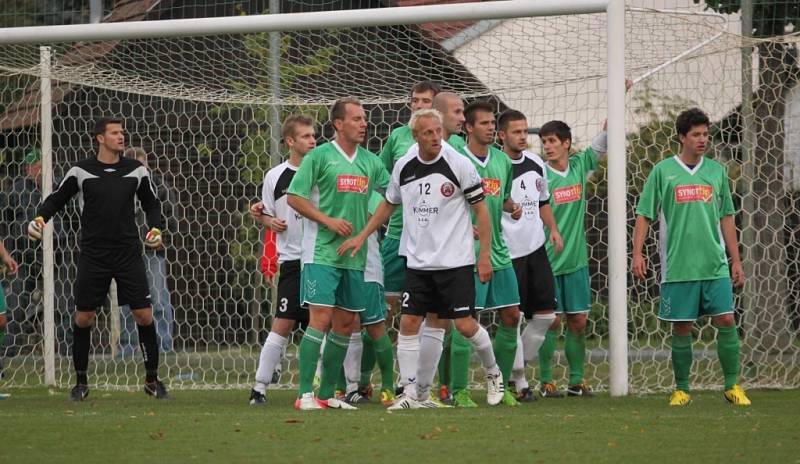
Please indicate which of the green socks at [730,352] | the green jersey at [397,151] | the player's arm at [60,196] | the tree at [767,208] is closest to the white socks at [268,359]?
the green jersey at [397,151]

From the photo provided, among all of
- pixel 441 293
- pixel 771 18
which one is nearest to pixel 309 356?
pixel 441 293

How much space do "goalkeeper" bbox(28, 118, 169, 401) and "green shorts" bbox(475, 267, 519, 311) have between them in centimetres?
224

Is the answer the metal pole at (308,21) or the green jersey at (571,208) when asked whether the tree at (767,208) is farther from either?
the metal pole at (308,21)

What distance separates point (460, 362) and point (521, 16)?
2.53 m

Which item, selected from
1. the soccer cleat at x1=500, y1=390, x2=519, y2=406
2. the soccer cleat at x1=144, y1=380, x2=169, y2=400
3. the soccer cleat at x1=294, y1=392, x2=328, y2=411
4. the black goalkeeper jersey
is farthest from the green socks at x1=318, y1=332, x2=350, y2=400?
the black goalkeeper jersey

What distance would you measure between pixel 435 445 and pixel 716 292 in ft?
9.51

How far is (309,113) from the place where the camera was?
12289mm

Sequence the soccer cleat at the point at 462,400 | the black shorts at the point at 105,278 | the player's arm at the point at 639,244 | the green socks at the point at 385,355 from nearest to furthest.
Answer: the soccer cleat at the point at 462,400 < the player's arm at the point at 639,244 < the green socks at the point at 385,355 < the black shorts at the point at 105,278

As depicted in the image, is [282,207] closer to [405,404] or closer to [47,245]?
[405,404]

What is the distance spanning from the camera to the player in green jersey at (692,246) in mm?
8484

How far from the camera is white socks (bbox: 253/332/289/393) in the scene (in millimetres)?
8609

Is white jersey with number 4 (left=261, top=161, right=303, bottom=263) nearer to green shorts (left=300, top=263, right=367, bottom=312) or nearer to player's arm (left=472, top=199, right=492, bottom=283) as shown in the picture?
green shorts (left=300, top=263, right=367, bottom=312)

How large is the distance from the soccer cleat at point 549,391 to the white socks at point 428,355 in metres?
1.65

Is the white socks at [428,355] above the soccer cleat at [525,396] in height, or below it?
above
